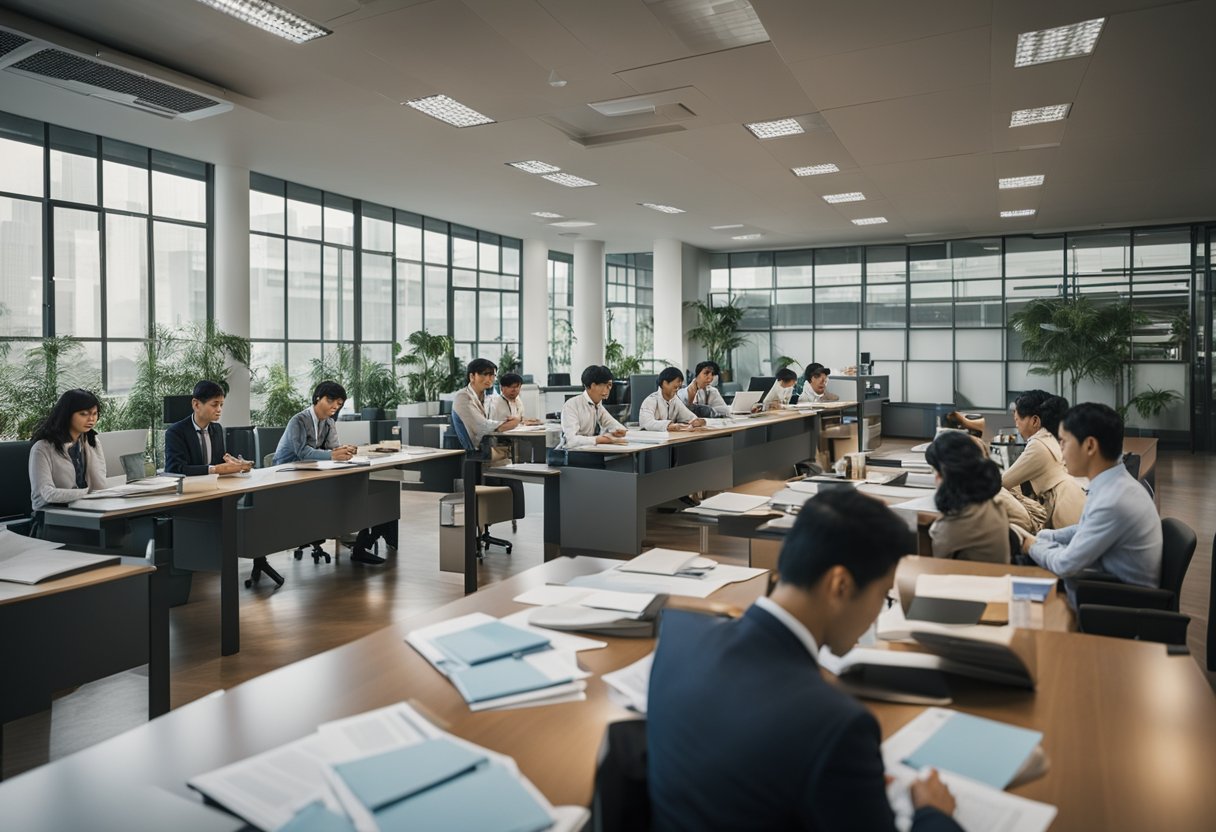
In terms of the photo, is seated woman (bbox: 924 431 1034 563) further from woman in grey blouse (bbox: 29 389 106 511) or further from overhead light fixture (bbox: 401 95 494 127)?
overhead light fixture (bbox: 401 95 494 127)

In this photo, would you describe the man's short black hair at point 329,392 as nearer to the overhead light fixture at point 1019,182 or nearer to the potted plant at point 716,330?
the overhead light fixture at point 1019,182

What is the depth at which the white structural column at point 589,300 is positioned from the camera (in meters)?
14.8

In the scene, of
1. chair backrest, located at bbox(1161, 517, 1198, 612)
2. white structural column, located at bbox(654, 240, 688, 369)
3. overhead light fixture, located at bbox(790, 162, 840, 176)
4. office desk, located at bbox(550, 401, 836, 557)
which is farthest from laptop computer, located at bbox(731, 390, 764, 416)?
white structural column, located at bbox(654, 240, 688, 369)

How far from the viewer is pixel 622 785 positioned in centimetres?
116

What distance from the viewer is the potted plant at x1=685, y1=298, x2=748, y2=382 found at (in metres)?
15.7

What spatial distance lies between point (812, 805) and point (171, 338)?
875 cm

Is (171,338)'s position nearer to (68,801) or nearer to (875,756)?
(68,801)

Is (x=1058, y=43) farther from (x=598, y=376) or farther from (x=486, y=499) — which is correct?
(x=486, y=499)

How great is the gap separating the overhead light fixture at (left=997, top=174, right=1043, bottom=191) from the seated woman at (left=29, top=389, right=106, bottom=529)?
9.43 meters

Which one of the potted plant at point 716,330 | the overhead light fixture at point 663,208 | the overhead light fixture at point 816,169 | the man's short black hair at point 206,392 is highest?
the overhead light fixture at point 663,208

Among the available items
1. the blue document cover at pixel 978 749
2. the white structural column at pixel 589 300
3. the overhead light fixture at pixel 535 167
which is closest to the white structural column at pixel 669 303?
the white structural column at pixel 589 300

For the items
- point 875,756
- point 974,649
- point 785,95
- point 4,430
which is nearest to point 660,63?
point 785,95

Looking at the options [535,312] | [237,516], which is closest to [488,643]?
[237,516]

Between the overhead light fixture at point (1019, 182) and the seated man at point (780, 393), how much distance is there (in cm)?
337
